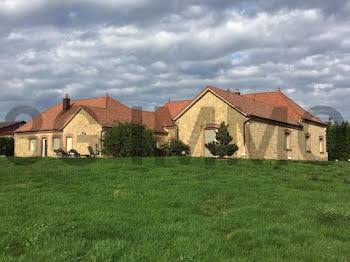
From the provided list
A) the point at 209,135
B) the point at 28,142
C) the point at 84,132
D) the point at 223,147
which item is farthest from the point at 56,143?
the point at 223,147

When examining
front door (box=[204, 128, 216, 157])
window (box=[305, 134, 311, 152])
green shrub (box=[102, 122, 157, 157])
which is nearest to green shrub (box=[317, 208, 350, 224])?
green shrub (box=[102, 122, 157, 157])

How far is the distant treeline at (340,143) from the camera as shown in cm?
3866

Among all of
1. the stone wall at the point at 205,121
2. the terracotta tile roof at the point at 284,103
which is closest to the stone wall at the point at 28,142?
the stone wall at the point at 205,121

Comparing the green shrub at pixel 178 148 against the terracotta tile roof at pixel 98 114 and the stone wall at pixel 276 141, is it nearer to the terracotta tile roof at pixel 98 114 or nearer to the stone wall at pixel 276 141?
the stone wall at pixel 276 141

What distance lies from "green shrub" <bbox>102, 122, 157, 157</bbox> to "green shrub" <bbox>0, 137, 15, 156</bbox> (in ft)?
65.9

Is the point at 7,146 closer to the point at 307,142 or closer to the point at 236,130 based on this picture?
the point at 236,130

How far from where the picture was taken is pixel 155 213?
7637mm

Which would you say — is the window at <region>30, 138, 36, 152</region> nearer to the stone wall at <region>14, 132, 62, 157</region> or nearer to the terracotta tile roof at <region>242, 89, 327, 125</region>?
the stone wall at <region>14, 132, 62, 157</region>

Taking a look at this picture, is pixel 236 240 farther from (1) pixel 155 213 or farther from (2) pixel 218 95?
(2) pixel 218 95

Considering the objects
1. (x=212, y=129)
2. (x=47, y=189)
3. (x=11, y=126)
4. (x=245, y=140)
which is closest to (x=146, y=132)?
(x=212, y=129)

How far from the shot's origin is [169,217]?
739 cm

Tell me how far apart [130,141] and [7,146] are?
72.9ft

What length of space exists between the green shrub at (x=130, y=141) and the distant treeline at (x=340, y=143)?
26101 millimetres

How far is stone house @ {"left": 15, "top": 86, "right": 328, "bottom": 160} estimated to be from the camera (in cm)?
2405
